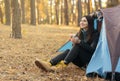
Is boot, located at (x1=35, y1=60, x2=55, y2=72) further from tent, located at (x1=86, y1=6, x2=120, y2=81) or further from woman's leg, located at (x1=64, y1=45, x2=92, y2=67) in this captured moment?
tent, located at (x1=86, y1=6, x2=120, y2=81)

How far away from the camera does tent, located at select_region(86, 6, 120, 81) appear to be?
6.43 meters

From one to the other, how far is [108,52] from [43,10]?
45032mm

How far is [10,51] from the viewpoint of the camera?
10.2m

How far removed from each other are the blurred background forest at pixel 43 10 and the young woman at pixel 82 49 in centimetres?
510

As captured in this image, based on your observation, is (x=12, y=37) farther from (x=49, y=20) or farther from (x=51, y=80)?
(x=49, y=20)

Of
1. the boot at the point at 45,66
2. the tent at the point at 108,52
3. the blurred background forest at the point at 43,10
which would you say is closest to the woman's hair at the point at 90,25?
the tent at the point at 108,52

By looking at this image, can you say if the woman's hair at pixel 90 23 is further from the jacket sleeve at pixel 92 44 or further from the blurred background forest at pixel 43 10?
the blurred background forest at pixel 43 10

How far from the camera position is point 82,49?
7.14 meters

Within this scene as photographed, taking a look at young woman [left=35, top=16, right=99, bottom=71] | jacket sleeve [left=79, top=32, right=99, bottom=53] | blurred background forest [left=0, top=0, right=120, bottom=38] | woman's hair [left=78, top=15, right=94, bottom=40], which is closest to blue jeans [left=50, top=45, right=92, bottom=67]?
young woman [left=35, top=16, right=99, bottom=71]

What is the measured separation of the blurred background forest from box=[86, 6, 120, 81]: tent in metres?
5.32

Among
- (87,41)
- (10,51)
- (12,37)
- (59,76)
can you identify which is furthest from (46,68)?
(12,37)

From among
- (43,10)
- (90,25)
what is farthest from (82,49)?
(43,10)

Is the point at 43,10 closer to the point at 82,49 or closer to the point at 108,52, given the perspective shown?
the point at 82,49

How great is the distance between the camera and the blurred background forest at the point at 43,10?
44.8ft
